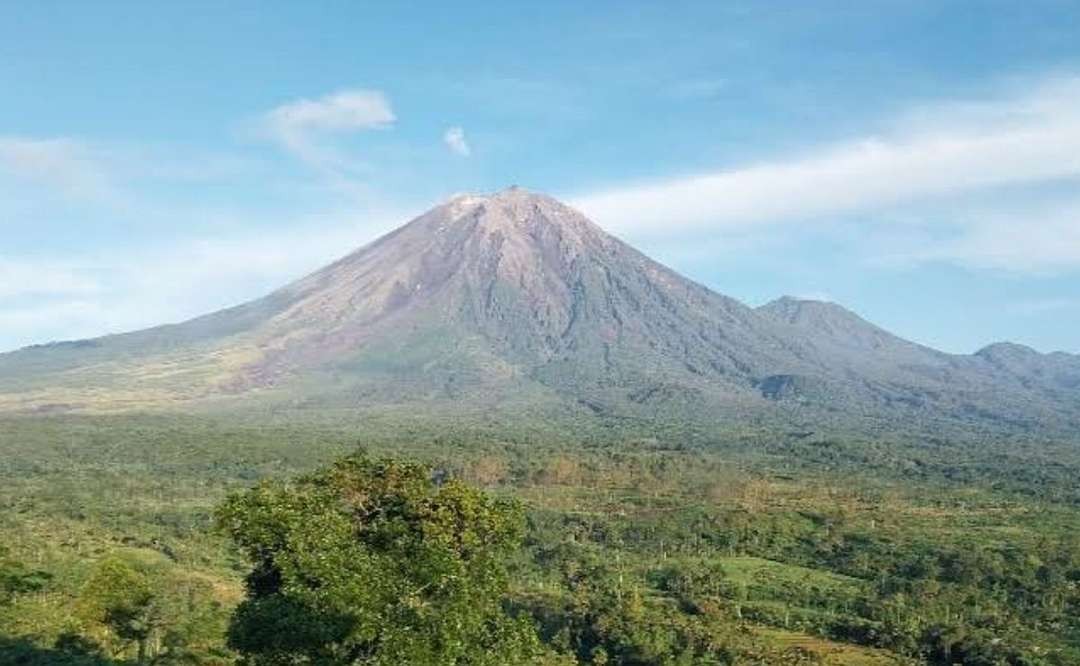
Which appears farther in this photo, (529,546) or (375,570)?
(529,546)

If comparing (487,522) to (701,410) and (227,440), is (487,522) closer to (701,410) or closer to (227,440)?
(227,440)

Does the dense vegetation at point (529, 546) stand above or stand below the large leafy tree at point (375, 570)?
below

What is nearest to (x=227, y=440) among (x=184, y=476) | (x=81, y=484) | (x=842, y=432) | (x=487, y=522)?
(x=184, y=476)

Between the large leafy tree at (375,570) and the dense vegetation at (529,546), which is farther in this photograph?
the dense vegetation at (529,546)

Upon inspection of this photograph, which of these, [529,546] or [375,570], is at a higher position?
[375,570]
